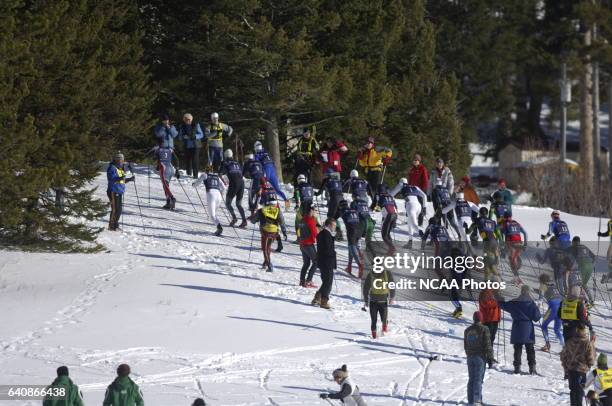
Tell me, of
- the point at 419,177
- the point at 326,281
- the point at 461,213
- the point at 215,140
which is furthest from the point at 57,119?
the point at 419,177

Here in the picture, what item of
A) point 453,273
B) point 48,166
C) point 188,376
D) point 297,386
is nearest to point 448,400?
point 297,386

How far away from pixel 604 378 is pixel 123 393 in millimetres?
6241

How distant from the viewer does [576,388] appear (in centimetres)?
1520

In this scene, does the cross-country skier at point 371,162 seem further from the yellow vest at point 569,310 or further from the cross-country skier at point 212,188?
the yellow vest at point 569,310

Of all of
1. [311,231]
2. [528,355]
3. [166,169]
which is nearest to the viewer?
Result: [528,355]

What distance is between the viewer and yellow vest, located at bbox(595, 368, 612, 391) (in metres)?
14.6

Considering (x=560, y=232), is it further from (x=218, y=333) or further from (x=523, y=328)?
(x=218, y=333)

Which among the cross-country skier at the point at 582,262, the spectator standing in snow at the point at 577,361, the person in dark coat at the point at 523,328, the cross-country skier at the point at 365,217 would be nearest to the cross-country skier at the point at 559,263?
the cross-country skier at the point at 582,262

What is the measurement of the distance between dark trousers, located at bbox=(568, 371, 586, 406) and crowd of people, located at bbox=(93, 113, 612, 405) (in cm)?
1

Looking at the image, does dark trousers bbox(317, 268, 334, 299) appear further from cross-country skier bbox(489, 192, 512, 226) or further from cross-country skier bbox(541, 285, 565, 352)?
cross-country skier bbox(489, 192, 512, 226)

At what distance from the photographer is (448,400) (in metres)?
15.4

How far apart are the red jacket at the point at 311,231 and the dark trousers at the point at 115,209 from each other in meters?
5.37

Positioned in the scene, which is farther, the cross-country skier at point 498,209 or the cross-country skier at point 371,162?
the cross-country skier at point 371,162

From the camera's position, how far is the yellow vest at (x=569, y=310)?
17.3 metres
